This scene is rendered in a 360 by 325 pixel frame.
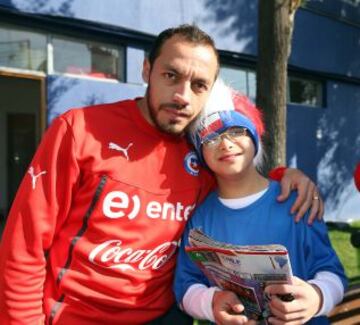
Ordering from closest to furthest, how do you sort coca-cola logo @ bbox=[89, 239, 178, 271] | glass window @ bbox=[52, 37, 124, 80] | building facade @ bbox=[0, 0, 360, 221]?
coca-cola logo @ bbox=[89, 239, 178, 271] → building facade @ bbox=[0, 0, 360, 221] → glass window @ bbox=[52, 37, 124, 80]

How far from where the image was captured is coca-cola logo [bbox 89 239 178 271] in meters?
1.96

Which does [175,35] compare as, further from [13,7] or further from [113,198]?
[13,7]

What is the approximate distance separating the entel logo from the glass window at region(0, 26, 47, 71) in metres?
5.23

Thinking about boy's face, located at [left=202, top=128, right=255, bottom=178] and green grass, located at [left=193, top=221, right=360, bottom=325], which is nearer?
boy's face, located at [left=202, top=128, right=255, bottom=178]

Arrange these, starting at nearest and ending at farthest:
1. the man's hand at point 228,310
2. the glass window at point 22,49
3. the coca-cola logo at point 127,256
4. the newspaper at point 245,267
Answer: the newspaper at point 245,267, the man's hand at point 228,310, the coca-cola logo at point 127,256, the glass window at point 22,49

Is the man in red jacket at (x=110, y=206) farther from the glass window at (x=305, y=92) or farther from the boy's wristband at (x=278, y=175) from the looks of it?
the glass window at (x=305, y=92)

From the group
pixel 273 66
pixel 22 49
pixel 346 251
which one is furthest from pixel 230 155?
pixel 346 251

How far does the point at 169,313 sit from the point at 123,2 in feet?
20.4

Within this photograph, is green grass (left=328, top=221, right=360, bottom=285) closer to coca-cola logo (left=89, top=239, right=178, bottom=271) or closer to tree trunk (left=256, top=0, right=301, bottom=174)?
tree trunk (left=256, top=0, right=301, bottom=174)

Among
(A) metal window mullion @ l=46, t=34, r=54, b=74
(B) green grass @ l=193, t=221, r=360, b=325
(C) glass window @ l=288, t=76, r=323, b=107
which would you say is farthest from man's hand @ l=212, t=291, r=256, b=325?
(C) glass window @ l=288, t=76, r=323, b=107

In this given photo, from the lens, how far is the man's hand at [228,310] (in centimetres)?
186

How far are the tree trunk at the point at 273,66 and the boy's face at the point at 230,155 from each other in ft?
10.9

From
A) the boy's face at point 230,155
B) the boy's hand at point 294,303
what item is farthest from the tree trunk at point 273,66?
the boy's hand at point 294,303

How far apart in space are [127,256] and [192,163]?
1.47 feet
